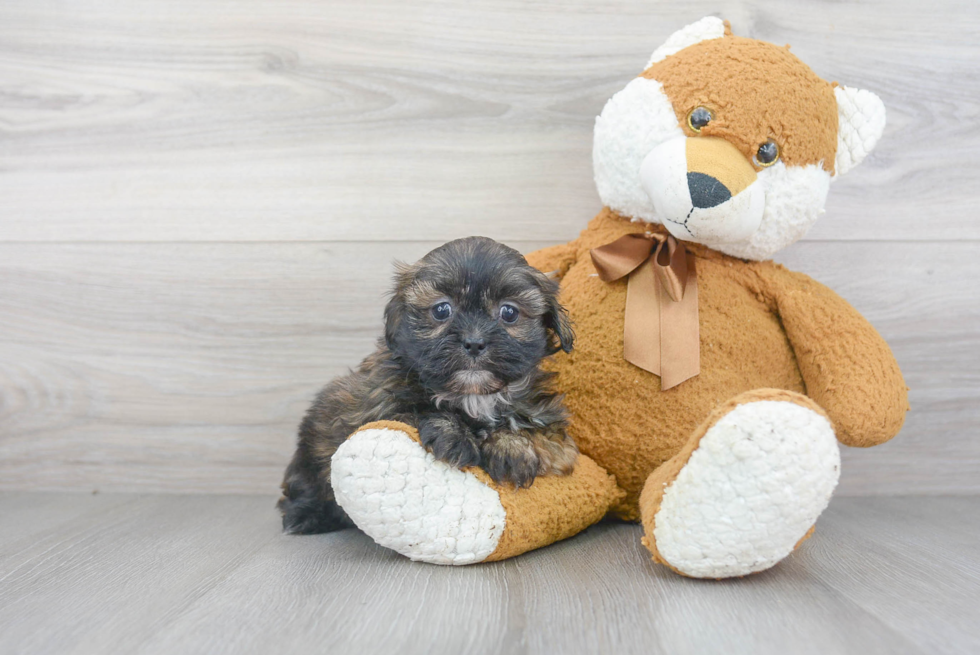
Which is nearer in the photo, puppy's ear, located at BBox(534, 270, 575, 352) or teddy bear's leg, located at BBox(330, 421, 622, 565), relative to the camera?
teddy bear's leg, located at BBox(330, 421, 622, 565)

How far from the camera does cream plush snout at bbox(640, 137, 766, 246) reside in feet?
4.42

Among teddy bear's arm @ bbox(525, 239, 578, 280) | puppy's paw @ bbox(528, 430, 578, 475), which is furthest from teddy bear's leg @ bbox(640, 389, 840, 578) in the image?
teddy bear's arm @ bbox(525, 239, 578, 280)

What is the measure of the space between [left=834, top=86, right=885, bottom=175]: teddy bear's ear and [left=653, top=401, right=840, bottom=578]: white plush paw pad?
0.66m

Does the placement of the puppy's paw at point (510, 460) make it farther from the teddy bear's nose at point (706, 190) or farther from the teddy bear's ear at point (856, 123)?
the teddy bear's ear at point (856, 123)

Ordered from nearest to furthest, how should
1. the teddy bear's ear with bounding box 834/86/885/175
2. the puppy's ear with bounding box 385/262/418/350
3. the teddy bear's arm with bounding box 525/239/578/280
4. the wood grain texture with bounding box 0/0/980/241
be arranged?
the puppy's ear with bounding box 385/262/418/350
the teddy bear's ear with bounding box 834/86/885/175
the teddy bear's arm with bounding box 525/239/578/280
the wood grain texture with bounding box 0/0/980/241

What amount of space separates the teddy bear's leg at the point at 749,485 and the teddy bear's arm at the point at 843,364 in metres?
0.27

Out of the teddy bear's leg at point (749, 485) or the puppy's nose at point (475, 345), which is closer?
the teddy bear's leg at point (749, 485)

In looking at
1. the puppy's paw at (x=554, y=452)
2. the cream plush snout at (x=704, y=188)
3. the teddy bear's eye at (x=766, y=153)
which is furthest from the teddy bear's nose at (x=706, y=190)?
the puppy's paw at (x=554, y=452)

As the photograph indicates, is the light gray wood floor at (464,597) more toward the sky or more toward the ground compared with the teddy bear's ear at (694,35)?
more toward the ground

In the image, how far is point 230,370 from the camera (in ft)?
6.60

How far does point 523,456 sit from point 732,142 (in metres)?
0.71

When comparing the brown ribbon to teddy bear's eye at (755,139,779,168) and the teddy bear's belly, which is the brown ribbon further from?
teddy bear's eye at (755,139,779,168)

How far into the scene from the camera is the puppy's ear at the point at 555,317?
1.39 metres

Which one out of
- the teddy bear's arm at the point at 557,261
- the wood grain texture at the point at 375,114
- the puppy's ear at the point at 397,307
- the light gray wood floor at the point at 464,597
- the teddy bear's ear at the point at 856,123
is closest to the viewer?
the light gray wood floor at the point at 464,597
